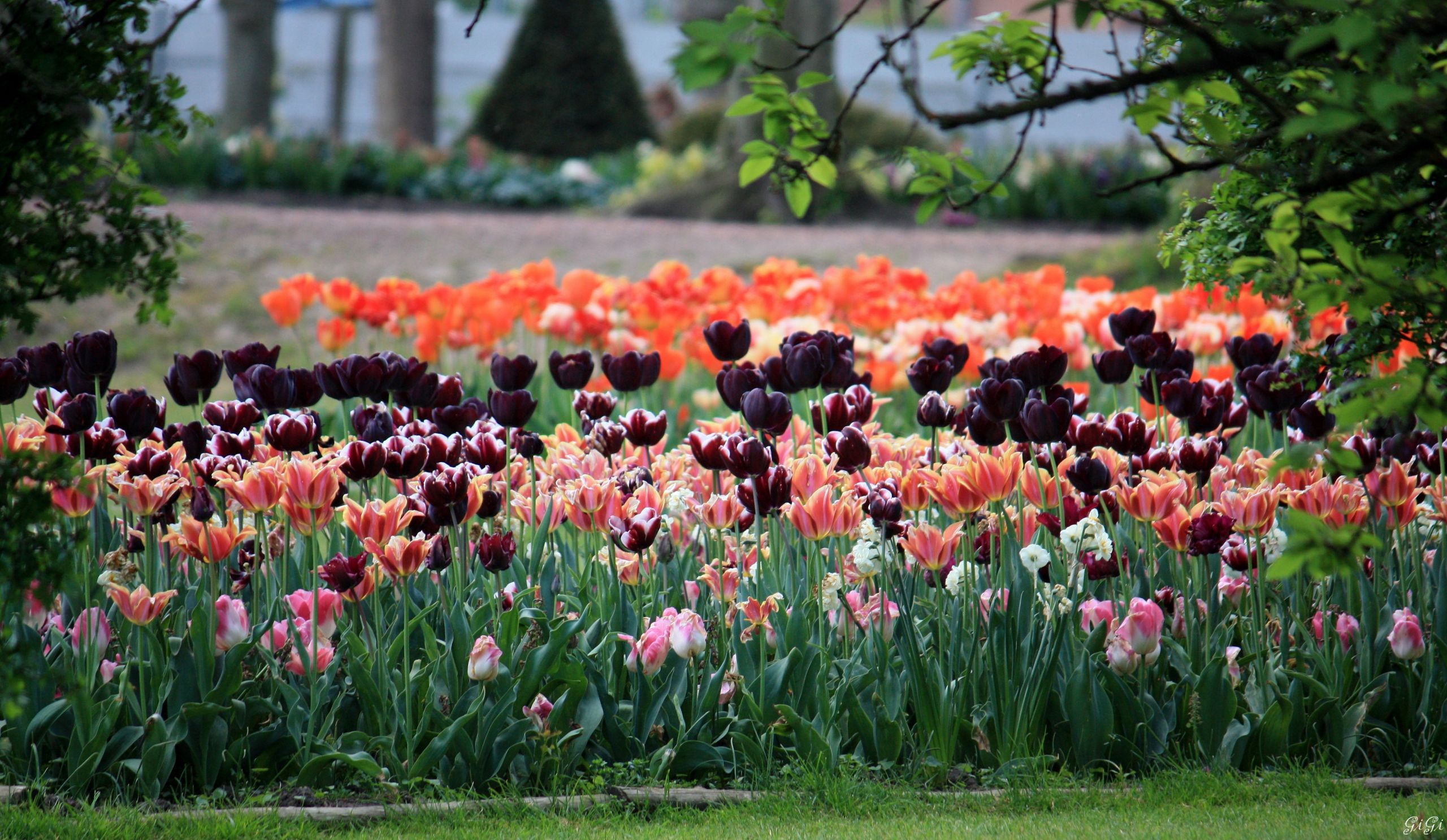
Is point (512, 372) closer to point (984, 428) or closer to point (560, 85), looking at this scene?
point (984, 428)

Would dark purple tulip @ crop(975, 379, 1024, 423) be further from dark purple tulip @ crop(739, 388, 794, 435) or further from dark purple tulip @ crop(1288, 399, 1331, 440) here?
dark purple tulip @ crop(1288, 399, 1331, 440)

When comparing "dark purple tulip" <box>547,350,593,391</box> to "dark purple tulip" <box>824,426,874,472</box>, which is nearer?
"dark purple tulip" <box>824,426,874,472</box>

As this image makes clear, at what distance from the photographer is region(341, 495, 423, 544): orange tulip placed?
8.84 ft

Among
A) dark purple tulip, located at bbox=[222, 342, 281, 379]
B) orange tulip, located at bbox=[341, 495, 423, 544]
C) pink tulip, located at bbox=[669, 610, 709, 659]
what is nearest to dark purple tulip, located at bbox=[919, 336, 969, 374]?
pink tulip, located at bbox=[669, 610, 709, 659]

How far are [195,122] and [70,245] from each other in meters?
0.47

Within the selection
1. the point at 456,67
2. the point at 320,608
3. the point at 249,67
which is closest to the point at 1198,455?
the point at 320,608

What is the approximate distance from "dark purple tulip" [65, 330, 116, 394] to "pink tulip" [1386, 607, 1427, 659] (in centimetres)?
295

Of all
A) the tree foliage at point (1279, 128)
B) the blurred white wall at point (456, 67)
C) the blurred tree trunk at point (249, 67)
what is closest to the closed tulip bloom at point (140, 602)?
the tree foliage at point (1279, 128)

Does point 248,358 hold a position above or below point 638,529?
above

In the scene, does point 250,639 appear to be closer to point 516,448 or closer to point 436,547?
point 436,547

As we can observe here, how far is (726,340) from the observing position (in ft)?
11.9

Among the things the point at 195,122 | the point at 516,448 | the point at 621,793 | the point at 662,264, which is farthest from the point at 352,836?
the point at 662,264

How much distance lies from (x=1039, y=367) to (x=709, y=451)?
0.83m

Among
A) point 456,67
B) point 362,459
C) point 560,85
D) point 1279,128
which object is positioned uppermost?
point 456,67
